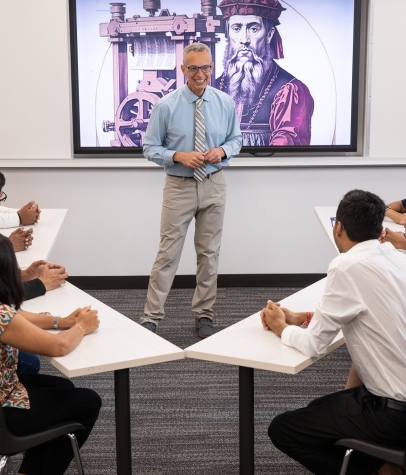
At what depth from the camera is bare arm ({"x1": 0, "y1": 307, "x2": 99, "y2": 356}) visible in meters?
2.07

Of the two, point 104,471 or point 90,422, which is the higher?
point 90,422

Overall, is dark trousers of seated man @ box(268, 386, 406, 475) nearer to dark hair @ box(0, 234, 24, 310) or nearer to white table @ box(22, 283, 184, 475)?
white table @ box(22, 283, 184, 475)

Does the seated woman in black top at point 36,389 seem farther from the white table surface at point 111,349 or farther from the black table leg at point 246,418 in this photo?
the black table leg at point 246,418

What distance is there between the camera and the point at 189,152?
4145mm

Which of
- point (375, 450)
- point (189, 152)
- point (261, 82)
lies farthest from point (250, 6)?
point (375, 450)

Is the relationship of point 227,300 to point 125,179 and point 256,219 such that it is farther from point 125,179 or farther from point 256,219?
point 125,179

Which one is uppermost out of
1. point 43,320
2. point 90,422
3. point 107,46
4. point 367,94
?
point 107,46

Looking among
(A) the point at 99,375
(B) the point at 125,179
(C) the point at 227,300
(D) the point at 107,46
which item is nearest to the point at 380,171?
(C) the point at 227,300

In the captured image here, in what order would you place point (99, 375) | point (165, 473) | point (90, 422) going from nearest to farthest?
point (90, 422) < point (165, 473) < point (99, 375)

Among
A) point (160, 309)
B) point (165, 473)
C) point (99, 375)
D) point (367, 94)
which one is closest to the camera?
point (165, 473)

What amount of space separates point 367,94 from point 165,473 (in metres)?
3.50

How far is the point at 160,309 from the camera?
4332 mm

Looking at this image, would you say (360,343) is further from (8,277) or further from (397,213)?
(397,213)

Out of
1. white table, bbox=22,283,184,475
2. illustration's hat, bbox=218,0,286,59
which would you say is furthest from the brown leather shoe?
illustration's hat, bbox=218,0,286,59
